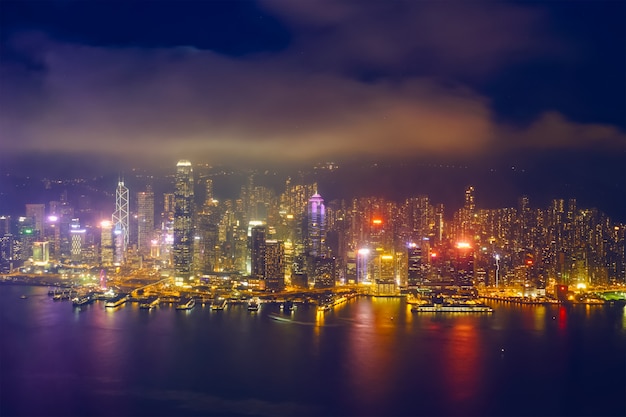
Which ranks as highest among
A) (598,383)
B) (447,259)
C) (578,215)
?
(578,215)

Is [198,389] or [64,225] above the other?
[64,225]

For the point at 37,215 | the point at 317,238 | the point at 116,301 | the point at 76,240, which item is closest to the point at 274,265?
the point at 317,238

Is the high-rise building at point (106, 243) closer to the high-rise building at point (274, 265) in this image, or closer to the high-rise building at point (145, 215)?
the high-rise building at point (145, 215)

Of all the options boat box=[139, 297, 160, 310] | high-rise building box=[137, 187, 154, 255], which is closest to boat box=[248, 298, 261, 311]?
boat box=[139, 297, 160, 310]

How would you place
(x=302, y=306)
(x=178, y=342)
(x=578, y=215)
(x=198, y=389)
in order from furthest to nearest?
(x=578, y=215) → (x=302, y=306) → (x=178, y=342) → (x=198, y=389)

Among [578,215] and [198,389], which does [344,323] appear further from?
Answer: [578,215]

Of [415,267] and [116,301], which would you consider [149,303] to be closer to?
[116,301]

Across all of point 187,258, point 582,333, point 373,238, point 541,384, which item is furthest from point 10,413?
point 373,238
